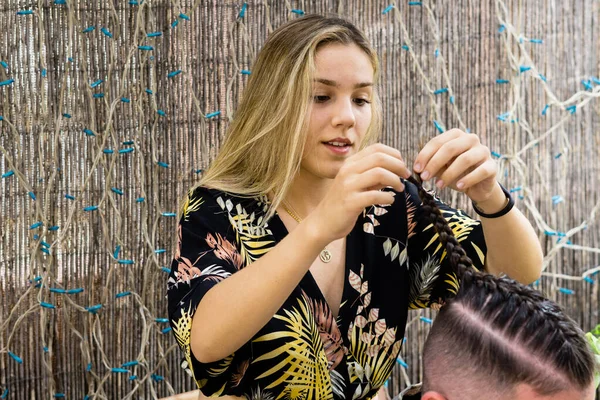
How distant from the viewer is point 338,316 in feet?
5.27

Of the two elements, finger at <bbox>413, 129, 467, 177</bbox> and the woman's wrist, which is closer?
finger at <bbox>413, 129, 467, 177</bbox>

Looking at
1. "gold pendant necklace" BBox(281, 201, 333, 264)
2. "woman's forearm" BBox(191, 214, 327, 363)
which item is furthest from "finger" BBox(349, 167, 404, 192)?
"gold pendant necklace" BBox(281, 201, 333, 264)

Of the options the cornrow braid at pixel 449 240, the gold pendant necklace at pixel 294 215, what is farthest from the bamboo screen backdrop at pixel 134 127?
the cornrow braid at pixel 449 240

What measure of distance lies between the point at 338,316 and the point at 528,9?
154 cm

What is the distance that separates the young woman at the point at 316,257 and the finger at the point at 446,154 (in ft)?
0.21

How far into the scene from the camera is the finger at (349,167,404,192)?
44.2 inches

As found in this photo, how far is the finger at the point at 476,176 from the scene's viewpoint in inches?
47.1

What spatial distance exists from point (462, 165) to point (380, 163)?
15 centimetres

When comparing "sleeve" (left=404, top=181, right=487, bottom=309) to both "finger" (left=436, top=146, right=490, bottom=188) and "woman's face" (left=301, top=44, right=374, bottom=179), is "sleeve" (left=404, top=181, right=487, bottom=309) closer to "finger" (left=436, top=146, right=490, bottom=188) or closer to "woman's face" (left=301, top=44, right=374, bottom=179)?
"woman's face" (left=301, top=44, right=374, bottom=179)

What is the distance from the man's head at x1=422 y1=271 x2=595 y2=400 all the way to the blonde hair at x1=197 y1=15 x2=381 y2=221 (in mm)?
580

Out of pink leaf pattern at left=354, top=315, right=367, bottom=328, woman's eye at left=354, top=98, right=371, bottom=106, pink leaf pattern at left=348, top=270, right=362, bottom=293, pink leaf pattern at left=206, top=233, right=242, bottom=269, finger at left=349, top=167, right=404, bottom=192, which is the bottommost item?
pink leaf pattern at left=354, top=315, right=367, bottom=328

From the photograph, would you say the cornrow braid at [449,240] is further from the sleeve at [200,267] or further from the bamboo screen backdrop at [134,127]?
the bamboo screen backdrop at [134,127]

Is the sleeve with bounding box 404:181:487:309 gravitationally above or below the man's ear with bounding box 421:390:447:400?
above

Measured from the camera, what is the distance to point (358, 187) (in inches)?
44.6
